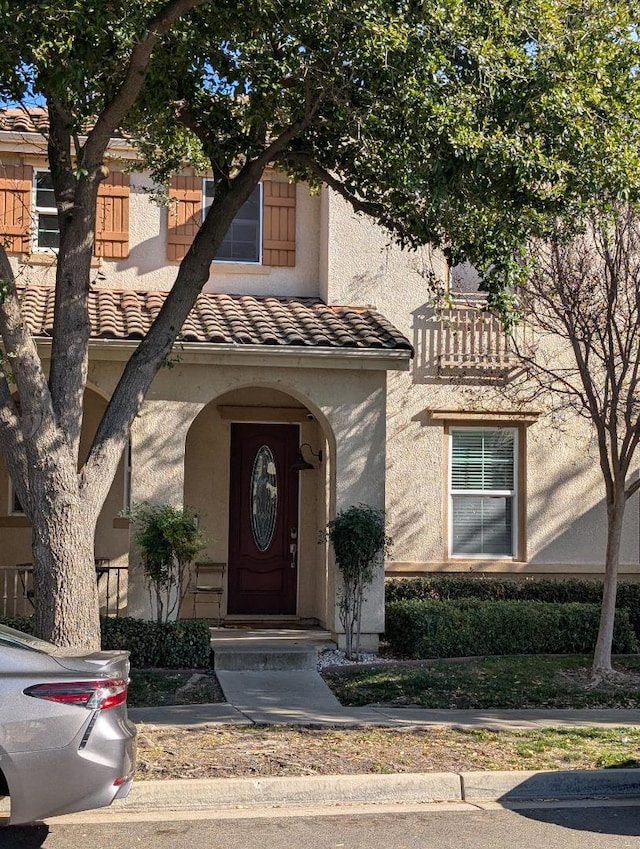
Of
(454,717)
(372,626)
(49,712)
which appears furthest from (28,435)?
(372,626)

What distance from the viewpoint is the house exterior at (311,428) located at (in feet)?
48.6

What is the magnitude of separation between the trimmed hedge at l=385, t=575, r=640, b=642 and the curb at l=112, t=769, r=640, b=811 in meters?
6.42

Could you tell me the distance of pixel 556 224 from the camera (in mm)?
11641

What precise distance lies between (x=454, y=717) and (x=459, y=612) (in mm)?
3188

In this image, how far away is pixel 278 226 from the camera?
1533 centimetres

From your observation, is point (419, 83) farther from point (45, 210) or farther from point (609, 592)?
point (45, 210)

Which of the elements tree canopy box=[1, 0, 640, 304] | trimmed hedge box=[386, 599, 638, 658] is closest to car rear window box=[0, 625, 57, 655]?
tree canopy box=[1, 0, 640, 304]

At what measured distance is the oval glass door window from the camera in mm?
15406

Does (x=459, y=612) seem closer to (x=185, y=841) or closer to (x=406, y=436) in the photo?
(x=406, y=436)

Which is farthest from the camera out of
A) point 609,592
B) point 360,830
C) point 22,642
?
point 609,592

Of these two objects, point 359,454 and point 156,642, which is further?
point 359,454

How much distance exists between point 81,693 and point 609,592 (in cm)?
764

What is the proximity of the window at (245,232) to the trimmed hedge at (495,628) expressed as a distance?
546cm

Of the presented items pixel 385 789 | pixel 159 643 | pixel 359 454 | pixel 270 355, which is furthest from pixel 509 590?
pixel 385 789
